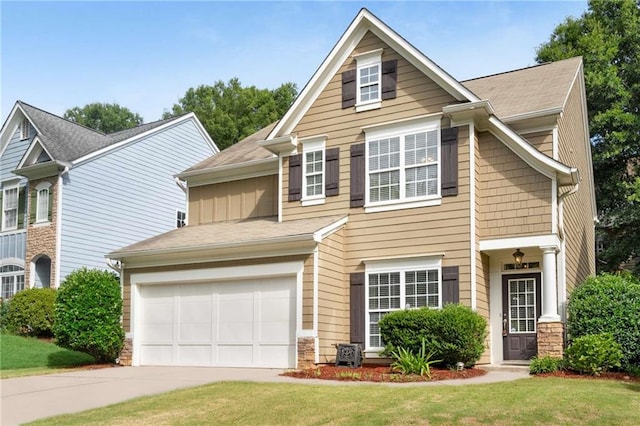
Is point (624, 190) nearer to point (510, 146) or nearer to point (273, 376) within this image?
point (510, 146)

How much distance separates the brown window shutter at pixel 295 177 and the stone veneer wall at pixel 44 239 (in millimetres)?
11118

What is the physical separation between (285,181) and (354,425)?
1054 cm

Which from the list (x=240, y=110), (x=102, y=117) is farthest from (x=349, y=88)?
(x=102, y=117)

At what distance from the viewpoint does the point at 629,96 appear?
2825cm

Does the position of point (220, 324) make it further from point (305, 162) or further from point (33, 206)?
point (33, 206)

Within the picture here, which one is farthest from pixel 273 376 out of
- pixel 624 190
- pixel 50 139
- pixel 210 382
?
pixel 624 190

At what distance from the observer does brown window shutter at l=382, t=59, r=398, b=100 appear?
1828cm

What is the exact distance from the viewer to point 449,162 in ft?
56.6

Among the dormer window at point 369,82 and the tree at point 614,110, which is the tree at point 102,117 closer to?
the tree at point 614,110

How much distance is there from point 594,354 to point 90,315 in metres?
12.1

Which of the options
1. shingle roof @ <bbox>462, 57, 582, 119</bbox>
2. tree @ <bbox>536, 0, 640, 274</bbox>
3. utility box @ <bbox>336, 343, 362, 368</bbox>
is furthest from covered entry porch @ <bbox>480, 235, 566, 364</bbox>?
tree @ <bbox>536, 0, 640, 274</bbox>

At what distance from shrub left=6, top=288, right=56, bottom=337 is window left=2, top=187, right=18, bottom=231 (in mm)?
3962

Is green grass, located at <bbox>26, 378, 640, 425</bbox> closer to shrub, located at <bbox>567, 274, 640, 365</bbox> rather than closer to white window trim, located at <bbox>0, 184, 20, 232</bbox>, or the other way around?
shrub, located at <bbox>567, 274, 640, 365</bbox>

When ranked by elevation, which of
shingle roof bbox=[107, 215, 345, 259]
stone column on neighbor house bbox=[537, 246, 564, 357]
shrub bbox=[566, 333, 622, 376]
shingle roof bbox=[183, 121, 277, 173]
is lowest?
shrub bbox=[566, 333, 622, 376]
